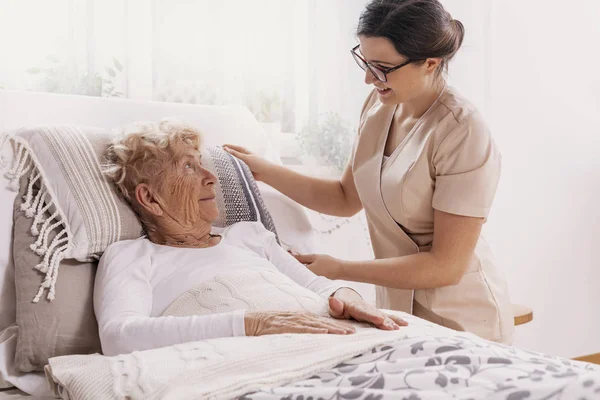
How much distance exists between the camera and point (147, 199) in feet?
5.55

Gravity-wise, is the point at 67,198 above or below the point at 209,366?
above

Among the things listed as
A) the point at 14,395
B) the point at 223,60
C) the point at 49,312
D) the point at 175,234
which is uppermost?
the point at 223,60

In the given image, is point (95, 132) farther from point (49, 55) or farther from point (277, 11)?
point (277, 11)

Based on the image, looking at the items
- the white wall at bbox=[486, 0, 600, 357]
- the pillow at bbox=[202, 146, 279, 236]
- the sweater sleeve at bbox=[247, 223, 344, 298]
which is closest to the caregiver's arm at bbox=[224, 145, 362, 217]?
the pillow at bbox=[202, 146, 279, 236]

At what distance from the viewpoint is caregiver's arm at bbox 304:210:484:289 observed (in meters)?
1.88

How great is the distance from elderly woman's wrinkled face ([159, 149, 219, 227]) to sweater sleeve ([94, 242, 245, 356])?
235 mm

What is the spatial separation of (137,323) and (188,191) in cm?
42

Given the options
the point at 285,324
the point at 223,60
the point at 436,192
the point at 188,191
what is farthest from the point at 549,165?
the point at 285,324

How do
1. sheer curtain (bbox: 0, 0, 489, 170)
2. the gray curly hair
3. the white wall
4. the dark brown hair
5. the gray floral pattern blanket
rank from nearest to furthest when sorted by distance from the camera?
the gray floral pattern blanket, the gray curly hair, the dark brown hair, sheer curtain (bbox: 0, 0, 489, 170), the white wall

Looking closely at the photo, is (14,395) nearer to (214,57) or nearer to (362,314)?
(362,314)

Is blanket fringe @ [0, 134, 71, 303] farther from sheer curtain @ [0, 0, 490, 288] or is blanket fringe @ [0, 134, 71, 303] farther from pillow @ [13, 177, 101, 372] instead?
sheer curtain @ [0, 0, 490, 288]

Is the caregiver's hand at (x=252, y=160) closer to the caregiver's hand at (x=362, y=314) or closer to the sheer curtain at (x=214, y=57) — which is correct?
the sheer curtain at (x=214, y=57)

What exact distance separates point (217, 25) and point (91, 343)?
1.42 m

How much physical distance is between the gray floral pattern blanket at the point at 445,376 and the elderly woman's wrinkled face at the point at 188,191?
0.62 meters
